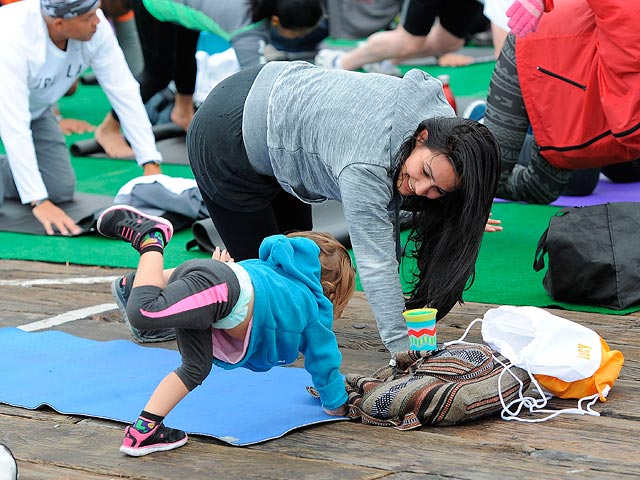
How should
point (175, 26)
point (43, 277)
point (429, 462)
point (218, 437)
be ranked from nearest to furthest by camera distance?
point (429, 462) < point (218, 437) < point (43, 277) < point (175, 26)

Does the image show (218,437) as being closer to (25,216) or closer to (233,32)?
(25,216)

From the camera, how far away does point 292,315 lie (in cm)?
259

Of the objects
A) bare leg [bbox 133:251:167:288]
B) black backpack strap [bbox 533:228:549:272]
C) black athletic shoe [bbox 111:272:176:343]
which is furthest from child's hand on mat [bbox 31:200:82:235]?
bare leg [bbox 133:251:167:288]

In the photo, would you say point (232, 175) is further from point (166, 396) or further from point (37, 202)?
point (37, 202)

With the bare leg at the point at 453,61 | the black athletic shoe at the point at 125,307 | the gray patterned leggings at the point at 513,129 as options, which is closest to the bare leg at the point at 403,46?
the bare leg at the point at 453,61

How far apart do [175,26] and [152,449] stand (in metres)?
4.52

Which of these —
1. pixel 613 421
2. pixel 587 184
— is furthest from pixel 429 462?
pixel 587 184

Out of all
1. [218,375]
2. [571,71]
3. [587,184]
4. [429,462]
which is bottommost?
[587,184]

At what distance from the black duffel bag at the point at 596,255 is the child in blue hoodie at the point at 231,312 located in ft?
4.15

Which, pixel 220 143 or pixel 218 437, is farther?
pixel 220 143

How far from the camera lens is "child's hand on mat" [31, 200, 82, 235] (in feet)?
16.6

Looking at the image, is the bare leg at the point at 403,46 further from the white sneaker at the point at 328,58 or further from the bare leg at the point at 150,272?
the bare leg at the point at 150,272

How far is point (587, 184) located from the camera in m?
5.40

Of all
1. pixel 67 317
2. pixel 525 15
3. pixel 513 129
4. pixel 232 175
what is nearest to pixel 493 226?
pixel 513 129
